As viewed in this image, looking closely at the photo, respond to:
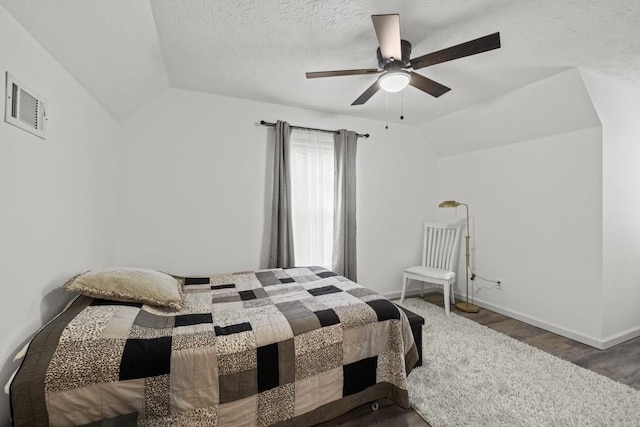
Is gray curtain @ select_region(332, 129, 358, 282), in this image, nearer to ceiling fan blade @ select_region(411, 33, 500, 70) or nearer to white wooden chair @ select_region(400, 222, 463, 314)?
white wooden chair @ select_region(400, 222, 463, 314)

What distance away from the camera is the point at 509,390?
193 cm

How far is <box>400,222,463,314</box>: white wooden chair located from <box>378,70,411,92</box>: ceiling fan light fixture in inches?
92.8

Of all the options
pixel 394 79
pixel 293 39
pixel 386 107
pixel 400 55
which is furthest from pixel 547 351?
pixel 293 39

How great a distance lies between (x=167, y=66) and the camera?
2.40 metres

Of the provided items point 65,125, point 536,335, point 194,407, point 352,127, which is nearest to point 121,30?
point 65,125

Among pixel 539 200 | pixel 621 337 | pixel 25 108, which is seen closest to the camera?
pixel 25 108

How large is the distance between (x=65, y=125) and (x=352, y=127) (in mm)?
2894

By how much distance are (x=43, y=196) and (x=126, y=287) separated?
673 millimetres

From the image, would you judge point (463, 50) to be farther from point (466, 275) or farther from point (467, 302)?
point (467, 302)

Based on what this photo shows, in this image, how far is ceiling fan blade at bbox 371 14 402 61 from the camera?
143 cm

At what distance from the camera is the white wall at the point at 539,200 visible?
102 inches

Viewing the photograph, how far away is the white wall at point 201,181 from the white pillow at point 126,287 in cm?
100

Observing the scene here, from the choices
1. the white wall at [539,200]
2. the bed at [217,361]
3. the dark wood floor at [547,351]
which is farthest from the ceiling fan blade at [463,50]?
the dark wood floor at [547,351]

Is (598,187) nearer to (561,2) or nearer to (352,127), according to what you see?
(561,2)
